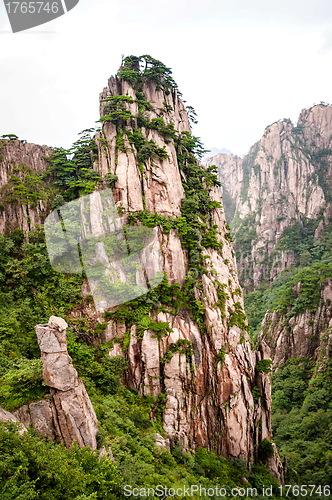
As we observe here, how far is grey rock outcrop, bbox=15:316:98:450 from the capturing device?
8.51 m

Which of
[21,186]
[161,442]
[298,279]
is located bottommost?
[298,279]

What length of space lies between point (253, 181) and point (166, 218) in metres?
86.6

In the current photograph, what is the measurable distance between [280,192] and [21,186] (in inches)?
3205

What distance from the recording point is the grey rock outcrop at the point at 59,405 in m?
8.51

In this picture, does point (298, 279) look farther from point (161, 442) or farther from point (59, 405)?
point (59, 405)

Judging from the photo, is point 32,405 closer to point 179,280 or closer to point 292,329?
point 179,280

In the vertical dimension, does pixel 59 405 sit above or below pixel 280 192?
below

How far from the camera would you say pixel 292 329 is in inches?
1753

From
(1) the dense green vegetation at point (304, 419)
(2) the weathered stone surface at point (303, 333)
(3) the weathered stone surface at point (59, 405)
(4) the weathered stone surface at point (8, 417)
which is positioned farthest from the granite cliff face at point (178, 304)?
(2) the weathered stone surface at point (303, 333)

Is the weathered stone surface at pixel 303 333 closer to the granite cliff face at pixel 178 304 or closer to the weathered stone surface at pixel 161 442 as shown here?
the granite cliff face at pixel 178 304

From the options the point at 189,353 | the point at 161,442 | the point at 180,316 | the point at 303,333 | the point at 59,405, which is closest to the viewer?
the point at 59,405

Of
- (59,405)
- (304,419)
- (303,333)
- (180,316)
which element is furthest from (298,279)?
(59,405)

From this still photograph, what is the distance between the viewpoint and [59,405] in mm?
8711

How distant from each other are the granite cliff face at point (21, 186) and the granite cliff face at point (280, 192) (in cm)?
6394
